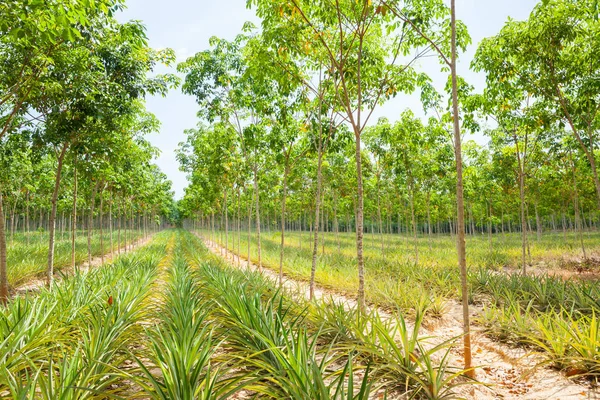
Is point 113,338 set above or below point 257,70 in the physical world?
below

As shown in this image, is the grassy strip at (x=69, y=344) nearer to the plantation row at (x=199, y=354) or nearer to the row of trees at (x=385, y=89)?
the plantation row at (x=199, y=354)

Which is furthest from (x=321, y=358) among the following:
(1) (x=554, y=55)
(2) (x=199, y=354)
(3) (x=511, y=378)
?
(1) (x=554, y=55)

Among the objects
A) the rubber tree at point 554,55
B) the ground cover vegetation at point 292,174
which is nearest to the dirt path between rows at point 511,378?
the ground cover vegetation at point 292,174

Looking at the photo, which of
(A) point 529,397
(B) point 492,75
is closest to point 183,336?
(A) point 529,397

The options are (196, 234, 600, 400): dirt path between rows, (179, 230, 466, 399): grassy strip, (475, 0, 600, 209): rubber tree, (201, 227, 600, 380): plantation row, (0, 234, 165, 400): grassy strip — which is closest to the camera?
(0, 234, 165, 400): grassy strip

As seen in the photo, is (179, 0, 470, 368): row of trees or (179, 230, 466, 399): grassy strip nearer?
(179, 230, 466, 399): grassy strip

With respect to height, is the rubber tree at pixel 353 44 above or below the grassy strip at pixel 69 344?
above

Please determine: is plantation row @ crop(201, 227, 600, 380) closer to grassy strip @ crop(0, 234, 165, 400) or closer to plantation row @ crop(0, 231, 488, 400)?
plantation row @ crop(0, 231, 488, 400)

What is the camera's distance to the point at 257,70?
654 centimetres

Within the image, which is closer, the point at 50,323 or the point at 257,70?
the point at 50,323

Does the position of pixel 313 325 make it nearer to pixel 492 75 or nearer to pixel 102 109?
pixel 102 109

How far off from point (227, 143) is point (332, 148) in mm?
5556

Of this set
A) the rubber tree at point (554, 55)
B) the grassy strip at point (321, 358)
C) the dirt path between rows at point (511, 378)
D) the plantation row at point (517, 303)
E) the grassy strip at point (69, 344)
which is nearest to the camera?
the grassy strip at point (69, 344)

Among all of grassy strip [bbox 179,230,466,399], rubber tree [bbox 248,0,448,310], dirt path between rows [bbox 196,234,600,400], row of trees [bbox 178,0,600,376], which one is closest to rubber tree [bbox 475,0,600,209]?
row of trees [bbox 178,0,600,376]
